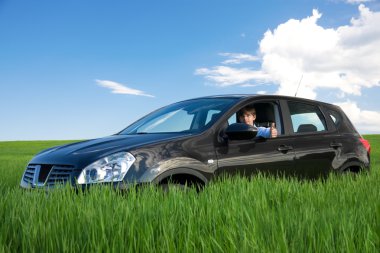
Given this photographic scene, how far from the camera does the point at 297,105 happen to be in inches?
272

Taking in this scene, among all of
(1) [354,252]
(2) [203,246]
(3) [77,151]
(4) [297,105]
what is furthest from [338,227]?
(4) [297,105]

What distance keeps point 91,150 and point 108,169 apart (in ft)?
1.53

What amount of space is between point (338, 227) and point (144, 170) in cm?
234

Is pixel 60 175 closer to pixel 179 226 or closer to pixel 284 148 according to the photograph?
pixel 179 226

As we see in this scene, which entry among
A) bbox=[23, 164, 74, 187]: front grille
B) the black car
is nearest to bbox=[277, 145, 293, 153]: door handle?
the black car

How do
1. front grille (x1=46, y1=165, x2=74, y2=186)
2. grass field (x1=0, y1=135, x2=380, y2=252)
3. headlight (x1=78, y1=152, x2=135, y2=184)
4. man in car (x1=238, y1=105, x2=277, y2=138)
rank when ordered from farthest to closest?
man in car (x1=238, y1=105, x2=277, y2=138) < front grille (x1=46, y1=165, x2=74, y2=186) < headlight (x1=78, y1=152, x2=135, y2=184) < grass field (x1=0, y1=135, x2=380, y2=252)

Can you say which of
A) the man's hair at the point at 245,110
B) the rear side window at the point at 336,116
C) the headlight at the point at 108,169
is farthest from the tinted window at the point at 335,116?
the headlight at the point at 108,169

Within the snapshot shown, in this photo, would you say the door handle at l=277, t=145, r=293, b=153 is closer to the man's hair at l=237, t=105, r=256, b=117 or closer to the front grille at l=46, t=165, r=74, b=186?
the man's hair at l=237, t=105, r=256, b=117

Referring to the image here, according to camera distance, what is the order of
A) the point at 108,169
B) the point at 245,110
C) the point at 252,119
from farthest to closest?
the point at 252,119, the point at 245,110, the point at 108,169

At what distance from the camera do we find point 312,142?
22.1 feet

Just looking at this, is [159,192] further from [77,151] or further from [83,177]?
[77,151]

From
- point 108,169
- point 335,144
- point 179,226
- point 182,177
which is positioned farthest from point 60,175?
point 335,144

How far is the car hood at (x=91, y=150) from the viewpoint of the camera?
482 cm

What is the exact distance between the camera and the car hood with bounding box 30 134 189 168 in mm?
4824
